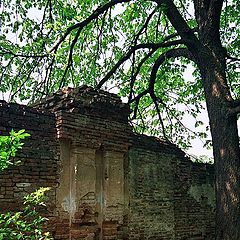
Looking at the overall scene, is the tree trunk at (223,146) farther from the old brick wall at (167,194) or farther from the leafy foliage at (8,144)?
the leafy foliage at (8,144)

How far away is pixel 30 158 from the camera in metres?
6.29

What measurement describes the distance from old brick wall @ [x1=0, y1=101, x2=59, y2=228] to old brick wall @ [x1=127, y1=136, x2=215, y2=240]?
6.02ft

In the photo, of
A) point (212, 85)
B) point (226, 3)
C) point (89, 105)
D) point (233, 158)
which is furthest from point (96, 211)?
point (226, 3)

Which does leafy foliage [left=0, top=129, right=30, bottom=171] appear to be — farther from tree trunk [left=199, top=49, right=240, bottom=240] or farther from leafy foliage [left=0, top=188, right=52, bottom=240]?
tree trunk [left=199, top=49, right=240, bottom=240]

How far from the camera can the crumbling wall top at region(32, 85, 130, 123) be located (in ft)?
23.1

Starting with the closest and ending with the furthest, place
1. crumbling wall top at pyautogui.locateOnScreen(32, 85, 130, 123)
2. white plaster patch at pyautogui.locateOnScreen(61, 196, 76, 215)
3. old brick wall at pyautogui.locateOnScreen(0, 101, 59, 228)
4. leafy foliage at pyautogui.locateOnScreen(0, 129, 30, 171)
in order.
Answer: leafy foliage at pyautogui.locateOnScreen(0, 129, 30, 171) → old brick wall at pyautogui.locateOnScreen(0, 101, 59, 228) → white plaster patch at pyautogui.locateOnScreen(61, 196, 76, 215) → crumbling wall top at pyautogui.locateOnScreen(32, 85, 130, 123)

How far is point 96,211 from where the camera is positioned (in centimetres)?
712

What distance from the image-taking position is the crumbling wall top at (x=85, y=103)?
7.04m

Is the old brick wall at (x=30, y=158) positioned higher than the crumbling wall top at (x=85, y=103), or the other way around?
the crumbling wall top at (x=85, y=103)

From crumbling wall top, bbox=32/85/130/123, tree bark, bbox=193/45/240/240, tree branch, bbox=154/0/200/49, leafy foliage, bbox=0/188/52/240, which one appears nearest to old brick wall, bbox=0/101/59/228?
crumbling wall top, bbox=32/85/130/123

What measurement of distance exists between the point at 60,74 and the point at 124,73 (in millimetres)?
1727

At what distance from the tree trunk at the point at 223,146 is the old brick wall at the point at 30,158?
8.95ft

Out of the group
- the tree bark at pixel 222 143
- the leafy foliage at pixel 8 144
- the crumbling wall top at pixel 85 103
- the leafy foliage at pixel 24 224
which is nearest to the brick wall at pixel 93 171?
the crumbling wall top at pixel 85 103

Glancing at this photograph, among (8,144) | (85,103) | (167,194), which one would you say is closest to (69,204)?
(85,103)
